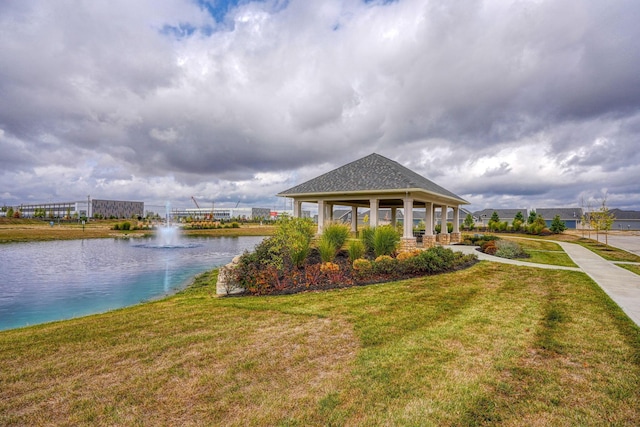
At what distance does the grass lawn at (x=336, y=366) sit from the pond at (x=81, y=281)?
3.77 meters

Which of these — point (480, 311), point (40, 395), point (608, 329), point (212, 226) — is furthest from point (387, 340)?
point (212, 226)

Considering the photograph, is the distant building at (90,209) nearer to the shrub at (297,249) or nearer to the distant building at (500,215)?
the distant building at (500,215)

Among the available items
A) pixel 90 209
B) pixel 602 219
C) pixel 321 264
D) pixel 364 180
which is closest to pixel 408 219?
pixel 364 180

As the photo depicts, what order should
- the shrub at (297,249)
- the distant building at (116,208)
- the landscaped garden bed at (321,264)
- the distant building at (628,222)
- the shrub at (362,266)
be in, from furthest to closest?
the distant building at (116,208) < the distant building at (628,222) < the shrub at (297,249) < the shrub at (362,266) < the landscaped garden bed at (321,264)

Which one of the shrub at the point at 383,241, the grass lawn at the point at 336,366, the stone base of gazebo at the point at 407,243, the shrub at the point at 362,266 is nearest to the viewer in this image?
the grass lawn at the point at 336,366

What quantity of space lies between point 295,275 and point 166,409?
6.12 m

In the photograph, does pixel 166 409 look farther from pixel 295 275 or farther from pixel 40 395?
pixel 295 275

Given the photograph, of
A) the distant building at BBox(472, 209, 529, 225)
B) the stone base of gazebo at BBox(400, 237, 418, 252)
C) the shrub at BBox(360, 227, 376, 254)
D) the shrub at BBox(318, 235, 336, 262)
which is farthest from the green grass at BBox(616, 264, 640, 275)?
the distant building at BBox(472, 209, 529, 225)

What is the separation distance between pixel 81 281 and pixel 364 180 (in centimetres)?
1267

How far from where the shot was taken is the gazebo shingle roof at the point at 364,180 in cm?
1459

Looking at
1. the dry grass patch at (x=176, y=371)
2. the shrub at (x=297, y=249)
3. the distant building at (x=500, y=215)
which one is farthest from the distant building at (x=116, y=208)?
the dry grass patch at (x=176, y=371)

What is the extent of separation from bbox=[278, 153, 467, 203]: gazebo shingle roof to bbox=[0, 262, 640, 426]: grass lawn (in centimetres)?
870

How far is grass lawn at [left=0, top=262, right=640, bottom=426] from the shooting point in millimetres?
2895

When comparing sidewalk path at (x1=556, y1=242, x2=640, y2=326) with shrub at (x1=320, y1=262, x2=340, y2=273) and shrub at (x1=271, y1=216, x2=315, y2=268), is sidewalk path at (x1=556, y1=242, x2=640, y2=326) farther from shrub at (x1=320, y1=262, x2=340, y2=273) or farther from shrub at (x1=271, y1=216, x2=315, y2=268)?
shrub at (x1=271, y1=216, x2=315, y2=268)
